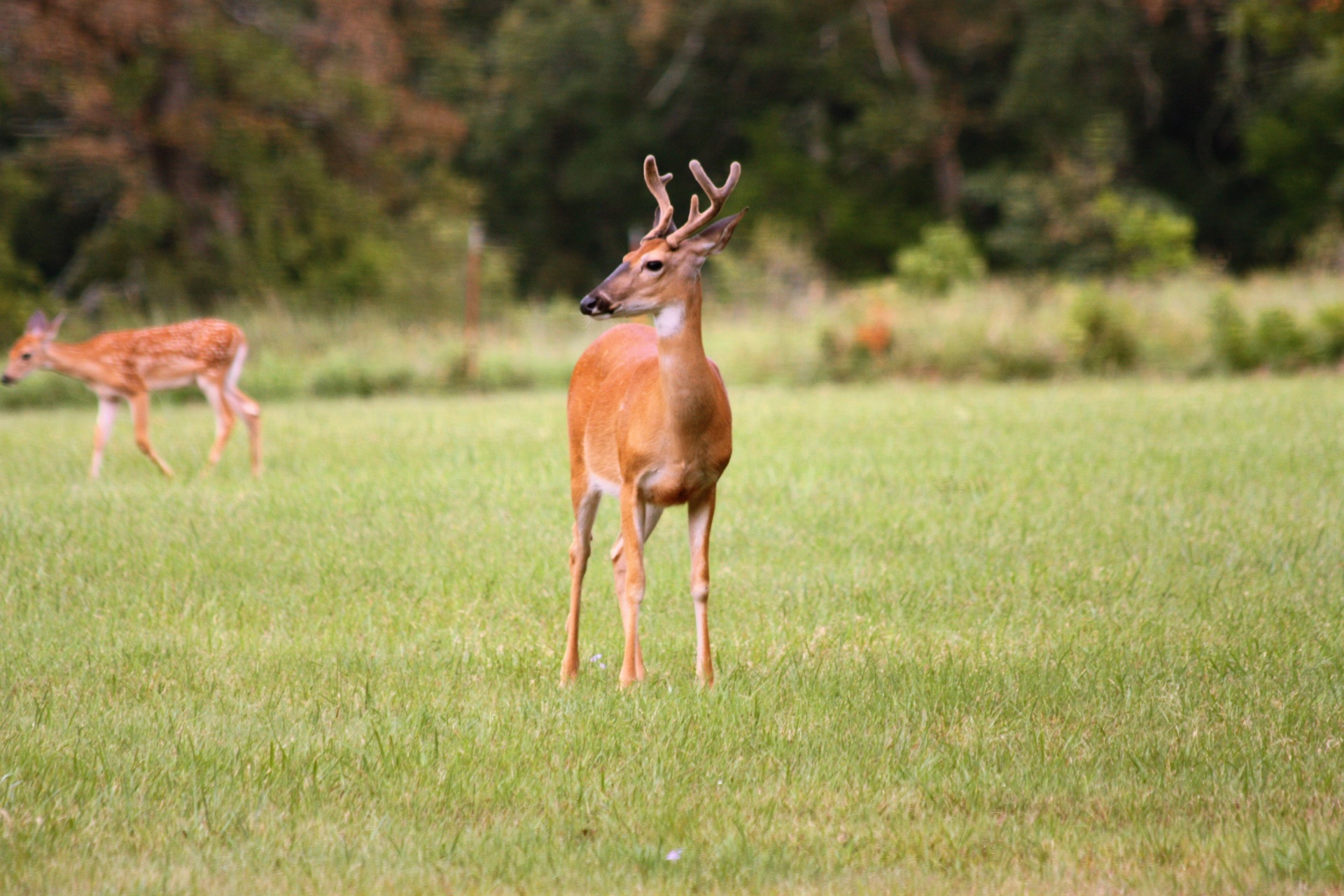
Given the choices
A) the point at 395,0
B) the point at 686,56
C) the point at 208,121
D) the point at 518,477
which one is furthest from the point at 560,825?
the point at 686,56

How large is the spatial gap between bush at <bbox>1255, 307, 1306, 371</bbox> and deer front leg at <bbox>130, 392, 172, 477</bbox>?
12.0 meters

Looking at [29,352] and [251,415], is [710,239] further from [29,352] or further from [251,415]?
[29,352]

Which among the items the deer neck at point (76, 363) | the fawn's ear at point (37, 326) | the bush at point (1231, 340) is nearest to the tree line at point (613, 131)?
the bush at point (1231, 340)

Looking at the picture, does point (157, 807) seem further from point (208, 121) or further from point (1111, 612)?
point (208, 121)

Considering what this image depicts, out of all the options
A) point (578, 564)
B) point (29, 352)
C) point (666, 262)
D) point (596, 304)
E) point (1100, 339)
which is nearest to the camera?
point (596, 304)

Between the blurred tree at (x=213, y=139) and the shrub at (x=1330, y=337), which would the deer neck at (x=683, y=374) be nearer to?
the shrub at (x=1330, y=337)

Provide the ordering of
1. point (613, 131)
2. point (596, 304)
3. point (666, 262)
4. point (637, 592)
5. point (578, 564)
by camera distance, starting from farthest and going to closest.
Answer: point (613, 131) < point (578, 564) < point (637, 592) < point (666, 262) < point (596, 304)

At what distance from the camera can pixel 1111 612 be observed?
6.93m

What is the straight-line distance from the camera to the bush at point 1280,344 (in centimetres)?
1744

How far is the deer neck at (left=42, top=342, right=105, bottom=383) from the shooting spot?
11.9 m

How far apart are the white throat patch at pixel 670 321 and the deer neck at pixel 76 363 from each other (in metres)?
7.75

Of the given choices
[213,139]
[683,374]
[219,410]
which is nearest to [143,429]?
[219,410]

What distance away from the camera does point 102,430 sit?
1147 centimetres

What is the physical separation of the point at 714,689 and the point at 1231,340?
44.7ft
